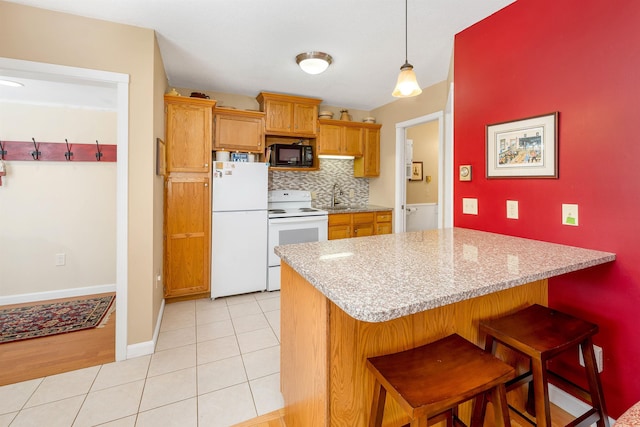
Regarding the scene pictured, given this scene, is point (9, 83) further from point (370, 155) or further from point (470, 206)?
point (470, 206)

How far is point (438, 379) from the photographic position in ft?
3.20

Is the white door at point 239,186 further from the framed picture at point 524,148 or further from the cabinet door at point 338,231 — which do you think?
the framed picture at point 524,148

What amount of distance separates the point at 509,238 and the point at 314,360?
4.64 ft

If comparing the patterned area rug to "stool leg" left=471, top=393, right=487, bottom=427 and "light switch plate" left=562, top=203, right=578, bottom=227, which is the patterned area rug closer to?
"stool leg" left=471, top=393, right=487, bottom=427

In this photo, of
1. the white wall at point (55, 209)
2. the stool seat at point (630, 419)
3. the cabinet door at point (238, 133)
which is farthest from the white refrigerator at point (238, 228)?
the stool seat at point (630, 419)

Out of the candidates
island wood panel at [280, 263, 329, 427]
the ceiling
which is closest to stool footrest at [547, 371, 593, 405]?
island wood panel at [280, 263, 329, 427]

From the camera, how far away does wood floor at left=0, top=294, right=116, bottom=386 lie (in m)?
2.01

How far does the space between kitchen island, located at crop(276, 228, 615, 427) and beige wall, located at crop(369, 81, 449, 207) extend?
2252 mm

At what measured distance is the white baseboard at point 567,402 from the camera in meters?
1.59

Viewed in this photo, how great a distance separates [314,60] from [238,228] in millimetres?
1896

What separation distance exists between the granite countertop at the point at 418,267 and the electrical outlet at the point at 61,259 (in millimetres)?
3270

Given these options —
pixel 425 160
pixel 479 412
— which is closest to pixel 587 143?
pixel 479 412

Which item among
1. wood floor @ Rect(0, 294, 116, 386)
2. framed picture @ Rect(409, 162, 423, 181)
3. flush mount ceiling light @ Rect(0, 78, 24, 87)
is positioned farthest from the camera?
framed picture @ Rect(409, 162, 423, 181)

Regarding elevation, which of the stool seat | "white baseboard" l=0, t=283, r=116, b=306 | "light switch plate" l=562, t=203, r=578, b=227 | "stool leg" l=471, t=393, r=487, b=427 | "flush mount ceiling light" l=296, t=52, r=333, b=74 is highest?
"flush mount ceiling light" l=296, t=52, r=333, b=74
